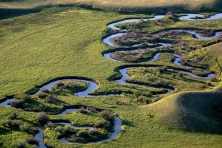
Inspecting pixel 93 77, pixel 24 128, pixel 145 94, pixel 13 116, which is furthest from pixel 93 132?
pixel 93 77

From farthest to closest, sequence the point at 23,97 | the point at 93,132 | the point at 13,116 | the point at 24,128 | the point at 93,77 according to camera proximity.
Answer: the point at 93,77 < the point at 23,97 < the point at 13,116 < the point at 24,128 < the point at 93,132

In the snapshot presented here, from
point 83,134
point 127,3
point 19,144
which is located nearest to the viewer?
point 19,144

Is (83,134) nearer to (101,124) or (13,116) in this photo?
(101,124)

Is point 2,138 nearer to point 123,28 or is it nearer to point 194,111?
point 194,111

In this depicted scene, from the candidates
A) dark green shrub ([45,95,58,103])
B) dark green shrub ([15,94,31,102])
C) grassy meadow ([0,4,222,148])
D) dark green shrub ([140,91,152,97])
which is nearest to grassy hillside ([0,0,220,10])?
grassy meadow ([0,4,222,148])

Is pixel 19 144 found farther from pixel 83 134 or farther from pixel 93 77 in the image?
pixel 93 77

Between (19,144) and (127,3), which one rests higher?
(127,3)

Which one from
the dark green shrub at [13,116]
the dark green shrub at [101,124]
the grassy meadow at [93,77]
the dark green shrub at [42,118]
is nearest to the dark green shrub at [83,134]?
the grassy meadow at [93,77]

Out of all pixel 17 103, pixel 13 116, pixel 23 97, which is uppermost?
pixel 23 97

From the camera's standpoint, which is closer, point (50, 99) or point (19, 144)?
point (19, 144)

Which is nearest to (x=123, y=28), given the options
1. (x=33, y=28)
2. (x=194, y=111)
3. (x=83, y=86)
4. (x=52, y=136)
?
(x=33, y=28)
